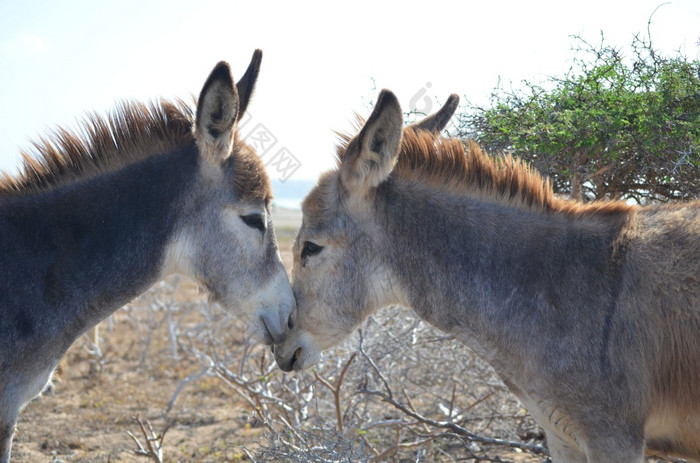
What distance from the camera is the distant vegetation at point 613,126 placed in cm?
412

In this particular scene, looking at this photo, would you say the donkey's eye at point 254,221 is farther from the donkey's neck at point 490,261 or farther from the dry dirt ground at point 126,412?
the dry dirt ground at point 126,412

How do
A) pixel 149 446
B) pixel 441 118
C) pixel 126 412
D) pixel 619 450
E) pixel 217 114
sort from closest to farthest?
pixel 619 450 → pixel 217 114 → pixel 441 118 → pixel 149 446 → pixel 126 412

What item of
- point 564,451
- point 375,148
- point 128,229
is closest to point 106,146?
Result: point 128,229

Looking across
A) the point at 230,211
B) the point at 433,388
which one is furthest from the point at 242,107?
the point at 433,388

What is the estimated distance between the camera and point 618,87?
428 centimetres

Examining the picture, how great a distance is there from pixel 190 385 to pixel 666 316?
283 inches

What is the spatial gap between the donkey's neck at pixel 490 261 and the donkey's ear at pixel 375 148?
0.14 metres

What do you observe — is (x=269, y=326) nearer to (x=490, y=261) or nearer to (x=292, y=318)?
(x=292, y=318)

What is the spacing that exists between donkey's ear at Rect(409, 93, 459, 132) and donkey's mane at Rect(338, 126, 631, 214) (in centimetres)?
41

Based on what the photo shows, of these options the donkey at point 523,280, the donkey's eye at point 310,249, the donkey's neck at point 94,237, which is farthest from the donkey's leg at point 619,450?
the donkey's neck at point 94,237

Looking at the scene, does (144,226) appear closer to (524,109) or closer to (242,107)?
(242,107)

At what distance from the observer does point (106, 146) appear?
3777 mm

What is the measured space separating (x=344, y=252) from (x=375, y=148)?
605mm

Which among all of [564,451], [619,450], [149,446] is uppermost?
[619,450]
